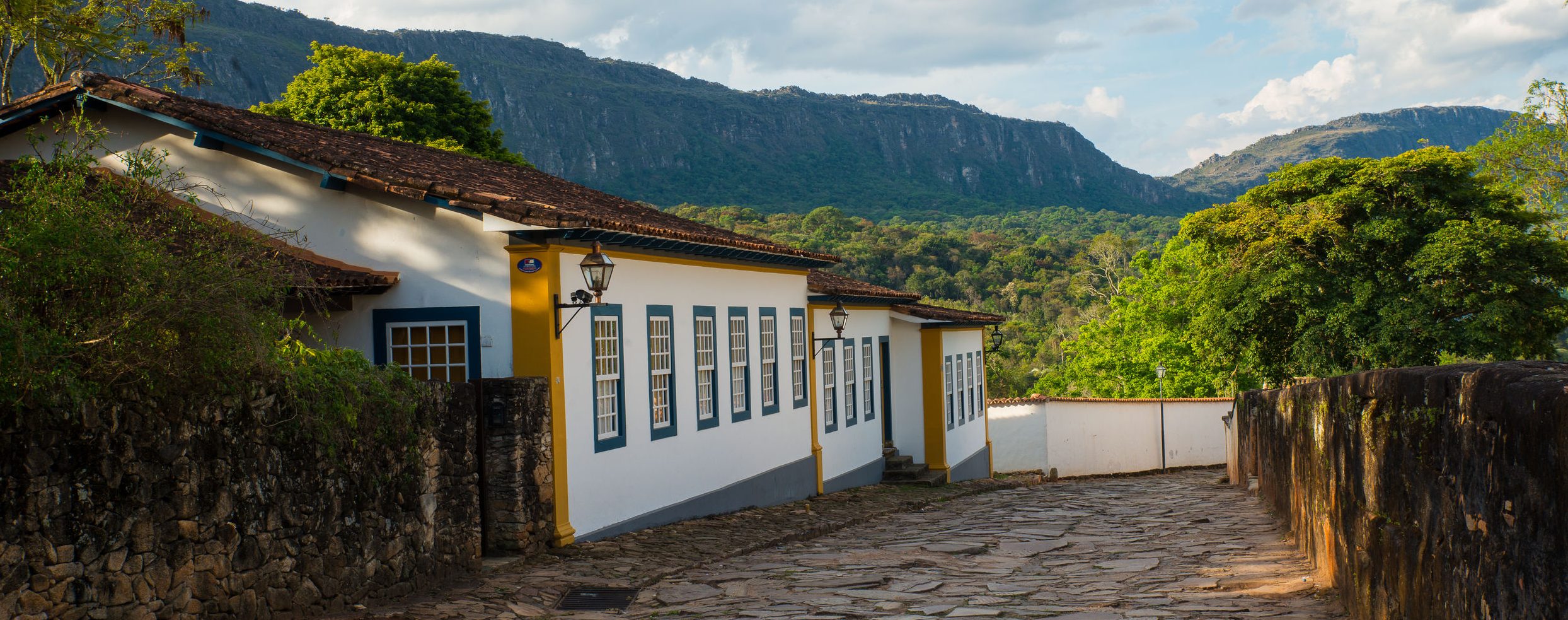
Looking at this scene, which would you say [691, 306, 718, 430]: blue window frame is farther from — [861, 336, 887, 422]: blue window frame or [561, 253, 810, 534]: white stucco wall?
[861, 336, 887, 422]: blue window frame

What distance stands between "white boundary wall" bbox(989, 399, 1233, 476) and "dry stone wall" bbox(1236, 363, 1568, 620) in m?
24.8

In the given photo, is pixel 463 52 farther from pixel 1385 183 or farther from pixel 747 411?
pixel 747 411

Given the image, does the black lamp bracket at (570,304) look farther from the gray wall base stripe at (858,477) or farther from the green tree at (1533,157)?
the green tree at (1533,157)

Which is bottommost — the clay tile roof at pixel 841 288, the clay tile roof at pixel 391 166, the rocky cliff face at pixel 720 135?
the clay tile roof at pixel 841 288

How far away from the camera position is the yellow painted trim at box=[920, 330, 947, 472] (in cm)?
2434

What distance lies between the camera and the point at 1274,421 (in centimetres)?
1334

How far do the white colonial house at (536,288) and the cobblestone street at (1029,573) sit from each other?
172 centimetres

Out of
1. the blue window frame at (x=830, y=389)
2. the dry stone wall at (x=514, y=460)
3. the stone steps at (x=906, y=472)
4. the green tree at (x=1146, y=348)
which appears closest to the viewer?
the dry stone wall at (x=514, y=460)

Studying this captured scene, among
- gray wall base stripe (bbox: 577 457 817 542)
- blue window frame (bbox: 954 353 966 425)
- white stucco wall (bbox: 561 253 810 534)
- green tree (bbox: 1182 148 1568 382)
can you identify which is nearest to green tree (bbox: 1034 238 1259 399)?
green tree (bbox: 1182 148 1568 382)

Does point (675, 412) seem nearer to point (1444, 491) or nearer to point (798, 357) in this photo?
point (798, 357)

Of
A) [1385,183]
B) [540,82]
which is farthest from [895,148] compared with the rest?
[1385,183]

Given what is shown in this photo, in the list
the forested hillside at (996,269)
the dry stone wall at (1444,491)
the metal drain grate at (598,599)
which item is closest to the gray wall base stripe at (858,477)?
the metal drain grate at (598,599)

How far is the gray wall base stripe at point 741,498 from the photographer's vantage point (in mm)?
13375

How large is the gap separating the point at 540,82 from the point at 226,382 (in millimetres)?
110338
